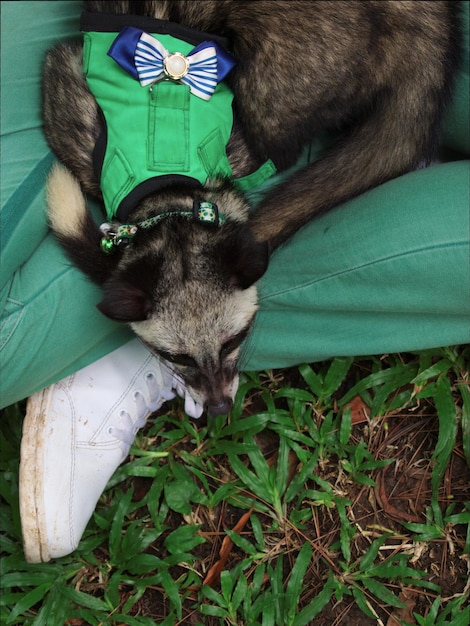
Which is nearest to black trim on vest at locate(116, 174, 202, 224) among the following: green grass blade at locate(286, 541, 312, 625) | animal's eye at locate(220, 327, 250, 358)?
animal's eye at locate(220, 327, 250, 358)

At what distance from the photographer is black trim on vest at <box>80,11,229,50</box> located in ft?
8.34

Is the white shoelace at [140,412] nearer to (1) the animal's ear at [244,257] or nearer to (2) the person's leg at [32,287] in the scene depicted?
(2) the person's leg at [32,287]

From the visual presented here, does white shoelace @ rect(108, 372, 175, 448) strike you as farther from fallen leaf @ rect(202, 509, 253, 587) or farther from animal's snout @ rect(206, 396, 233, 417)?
fallen leaf @ rect(202, 509, 253, 587)

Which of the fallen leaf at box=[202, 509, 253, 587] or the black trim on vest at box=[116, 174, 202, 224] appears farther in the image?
the fallen leaf at box=[202, 509, 253, 587]

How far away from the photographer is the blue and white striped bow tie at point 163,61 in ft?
7.91

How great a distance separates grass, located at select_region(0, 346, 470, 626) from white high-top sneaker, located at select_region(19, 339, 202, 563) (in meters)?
0.14

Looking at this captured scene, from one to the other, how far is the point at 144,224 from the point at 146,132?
15.0 inches

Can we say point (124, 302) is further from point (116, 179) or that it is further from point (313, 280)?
point (313, 280)

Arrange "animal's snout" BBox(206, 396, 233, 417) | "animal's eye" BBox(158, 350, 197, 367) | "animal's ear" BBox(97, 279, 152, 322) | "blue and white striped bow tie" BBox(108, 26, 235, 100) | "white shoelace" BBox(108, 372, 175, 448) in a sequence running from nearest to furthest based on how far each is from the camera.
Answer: "animal's ear" BBox(97, 279, 152, 322) → "blue and white striped bow tie" BBox(108, 26, 235, 100) → "animal's eye" BBox(158, 350, 197, 367) → "animal's snout" BBox(206, 396, 233, 417) → "white shoelace" BBox(108, 372, 175, 448)

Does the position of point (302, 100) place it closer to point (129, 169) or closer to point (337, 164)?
point (337, 164)

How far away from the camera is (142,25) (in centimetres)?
254

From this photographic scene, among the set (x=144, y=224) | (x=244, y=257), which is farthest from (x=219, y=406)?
(x=144, y=224)

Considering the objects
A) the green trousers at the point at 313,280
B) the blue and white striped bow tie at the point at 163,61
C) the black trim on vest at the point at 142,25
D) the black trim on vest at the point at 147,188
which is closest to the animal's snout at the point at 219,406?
the green trousers at the point at 313,280

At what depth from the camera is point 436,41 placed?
2.63m
